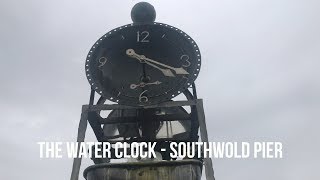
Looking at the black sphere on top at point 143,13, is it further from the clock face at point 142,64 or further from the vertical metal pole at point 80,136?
the vertical metal pole at point 80,136

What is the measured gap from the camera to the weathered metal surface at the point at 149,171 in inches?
334

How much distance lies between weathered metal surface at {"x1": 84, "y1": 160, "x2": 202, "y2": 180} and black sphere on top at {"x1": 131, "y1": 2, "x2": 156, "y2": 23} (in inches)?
155

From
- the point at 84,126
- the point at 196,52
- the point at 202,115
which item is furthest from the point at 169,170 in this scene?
the point at 196,52

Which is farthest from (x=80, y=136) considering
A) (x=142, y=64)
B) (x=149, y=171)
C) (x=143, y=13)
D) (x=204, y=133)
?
(x=143, y=13)

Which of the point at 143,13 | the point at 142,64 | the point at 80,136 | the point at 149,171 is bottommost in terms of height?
the point at 149,171

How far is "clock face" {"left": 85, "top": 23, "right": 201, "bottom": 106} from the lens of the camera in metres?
9.36

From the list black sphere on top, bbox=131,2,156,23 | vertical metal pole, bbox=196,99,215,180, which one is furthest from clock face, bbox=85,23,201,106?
black sphere on top, bbox=131,2,156,23

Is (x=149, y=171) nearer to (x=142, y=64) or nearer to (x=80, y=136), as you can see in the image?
(x=80, y=136)

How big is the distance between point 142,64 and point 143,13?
176 centimetres

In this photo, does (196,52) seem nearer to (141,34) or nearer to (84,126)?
(141,34)

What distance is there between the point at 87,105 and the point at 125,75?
1106 millimetres

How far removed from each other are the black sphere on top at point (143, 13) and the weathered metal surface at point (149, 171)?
3943mm

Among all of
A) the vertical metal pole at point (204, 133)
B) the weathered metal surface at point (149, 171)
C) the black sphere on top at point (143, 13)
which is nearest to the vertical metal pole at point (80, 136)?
the weathered metal surface at point (149, 171)

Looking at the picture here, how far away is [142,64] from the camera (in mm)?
9859
